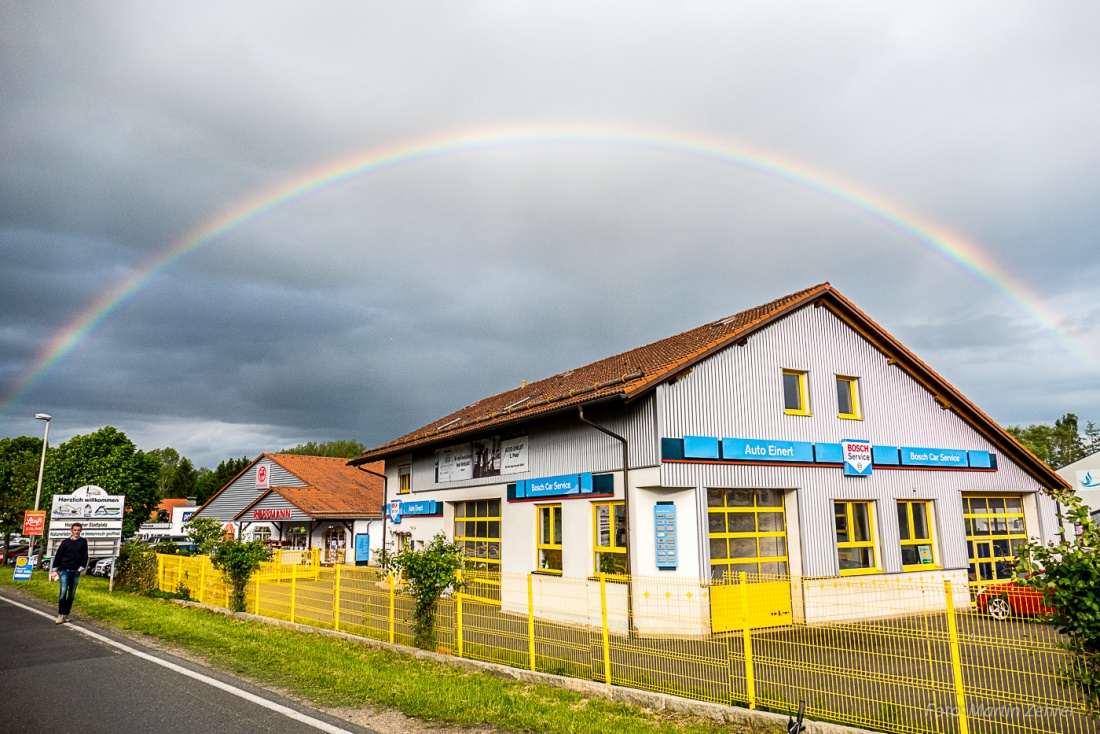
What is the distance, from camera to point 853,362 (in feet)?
56.9

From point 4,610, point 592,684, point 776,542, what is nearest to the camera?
point 592,684

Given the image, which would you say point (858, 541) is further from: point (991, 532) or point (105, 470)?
point (105, 470)

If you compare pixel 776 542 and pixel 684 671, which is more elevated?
pixel 776 542

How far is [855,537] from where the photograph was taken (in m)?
16.1

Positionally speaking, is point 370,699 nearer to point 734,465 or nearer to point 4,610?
point 734,465

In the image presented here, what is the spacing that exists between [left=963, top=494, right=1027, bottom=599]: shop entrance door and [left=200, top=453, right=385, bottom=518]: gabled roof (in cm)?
2374

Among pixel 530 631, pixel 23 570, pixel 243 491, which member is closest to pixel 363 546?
pixel 23 570

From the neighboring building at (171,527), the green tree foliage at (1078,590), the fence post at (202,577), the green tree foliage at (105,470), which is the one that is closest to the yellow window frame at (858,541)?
the green tree foliage at (1078,590)

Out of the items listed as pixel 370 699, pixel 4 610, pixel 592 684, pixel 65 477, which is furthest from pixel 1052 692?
pixel 65 477

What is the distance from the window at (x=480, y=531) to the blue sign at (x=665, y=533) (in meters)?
6.15

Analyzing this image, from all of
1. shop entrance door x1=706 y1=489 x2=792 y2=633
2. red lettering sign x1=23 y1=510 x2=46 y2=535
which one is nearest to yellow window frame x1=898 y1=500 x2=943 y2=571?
shop entrance door x1=706 y1=489 x2=792 y2=633

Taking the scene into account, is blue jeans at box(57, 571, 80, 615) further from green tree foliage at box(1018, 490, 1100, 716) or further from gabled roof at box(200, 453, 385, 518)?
gabled roof at box(200, 453, 385, 518)

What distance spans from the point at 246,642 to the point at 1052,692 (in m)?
10.9

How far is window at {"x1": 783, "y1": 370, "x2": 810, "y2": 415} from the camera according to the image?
16156 mm
